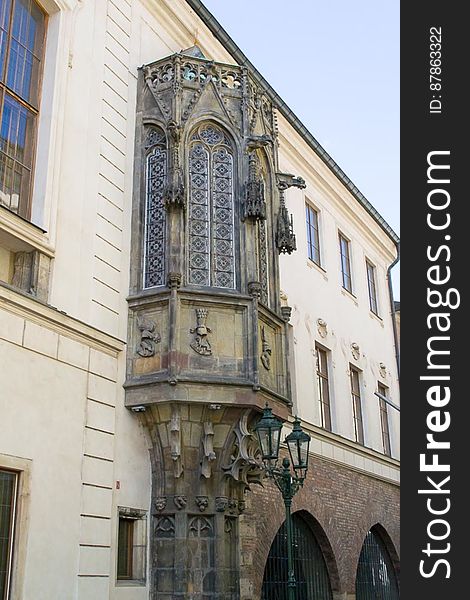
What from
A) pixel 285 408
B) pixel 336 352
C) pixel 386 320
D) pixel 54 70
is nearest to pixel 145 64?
pixel 54 70

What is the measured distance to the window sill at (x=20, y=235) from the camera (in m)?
9.09

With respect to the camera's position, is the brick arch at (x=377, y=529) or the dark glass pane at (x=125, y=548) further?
the brick arch at (x=377, y=529)

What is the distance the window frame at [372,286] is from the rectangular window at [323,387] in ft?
15.1

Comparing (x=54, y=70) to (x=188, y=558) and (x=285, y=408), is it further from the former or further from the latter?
(x=188, y=558)

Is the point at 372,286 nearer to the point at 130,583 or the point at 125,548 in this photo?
the point at 125,548

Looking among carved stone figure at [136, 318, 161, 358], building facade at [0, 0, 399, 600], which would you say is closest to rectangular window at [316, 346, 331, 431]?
building facade at [0, 0, 399, 600]

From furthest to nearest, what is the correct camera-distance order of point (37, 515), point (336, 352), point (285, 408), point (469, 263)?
1. point (336, 352)
2. point (285, 408)
3. point (37, 515)
4. point (469, 263)

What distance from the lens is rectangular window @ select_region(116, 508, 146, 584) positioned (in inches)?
404

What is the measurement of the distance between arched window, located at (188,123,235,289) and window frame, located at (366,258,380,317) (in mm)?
11128

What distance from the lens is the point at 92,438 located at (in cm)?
986

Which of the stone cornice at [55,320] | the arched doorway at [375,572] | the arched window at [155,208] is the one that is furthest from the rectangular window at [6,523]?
the arched doorway at [375,572]

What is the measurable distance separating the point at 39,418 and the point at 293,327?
27.4ft

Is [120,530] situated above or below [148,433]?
below

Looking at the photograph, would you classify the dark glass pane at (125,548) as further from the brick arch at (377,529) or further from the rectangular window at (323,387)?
the brick arch at (377,529)
